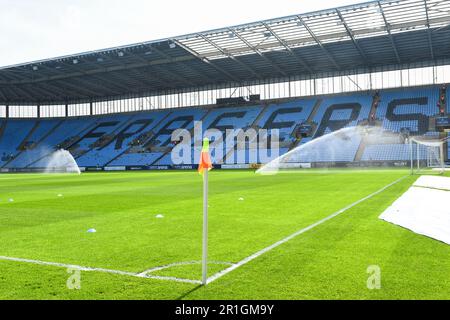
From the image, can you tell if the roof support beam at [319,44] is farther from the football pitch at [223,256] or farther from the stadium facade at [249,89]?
the football pitch at [223,256]

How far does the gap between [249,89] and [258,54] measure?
15.9 metres

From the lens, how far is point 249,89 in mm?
66062

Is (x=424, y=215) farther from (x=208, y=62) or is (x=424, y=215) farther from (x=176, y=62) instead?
(x=176, y=62)

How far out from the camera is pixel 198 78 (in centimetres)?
6262

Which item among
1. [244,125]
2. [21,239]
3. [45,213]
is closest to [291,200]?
[45,213]

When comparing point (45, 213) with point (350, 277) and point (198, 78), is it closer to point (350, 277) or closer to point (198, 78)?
point (350, 277)

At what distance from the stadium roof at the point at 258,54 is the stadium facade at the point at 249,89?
6.3 inches

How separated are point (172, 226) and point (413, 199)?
7.83m

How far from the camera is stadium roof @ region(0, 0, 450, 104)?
38906 millimetres

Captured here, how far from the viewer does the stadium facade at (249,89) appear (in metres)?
43.0

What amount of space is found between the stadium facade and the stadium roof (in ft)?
0.53

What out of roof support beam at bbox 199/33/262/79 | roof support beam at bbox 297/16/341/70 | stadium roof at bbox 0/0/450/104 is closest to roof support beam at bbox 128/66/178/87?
stadium roof at bbox 0/0/450/104

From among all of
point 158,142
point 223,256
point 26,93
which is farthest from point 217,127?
point 223,256

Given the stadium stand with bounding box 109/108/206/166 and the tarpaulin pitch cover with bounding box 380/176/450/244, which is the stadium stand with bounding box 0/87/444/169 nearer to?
the stadium stand with bounding box 109/108/206/166
